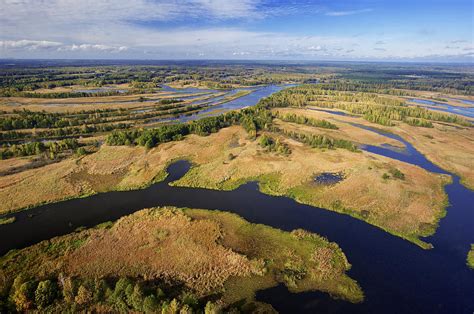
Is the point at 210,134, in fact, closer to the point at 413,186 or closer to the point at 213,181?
the point at 213,181

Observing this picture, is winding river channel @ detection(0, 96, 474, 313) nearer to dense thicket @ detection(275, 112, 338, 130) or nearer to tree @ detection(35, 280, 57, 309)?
tree @ detection(35, 280, 57, 309)

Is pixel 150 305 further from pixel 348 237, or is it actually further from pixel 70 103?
pixel 70 103

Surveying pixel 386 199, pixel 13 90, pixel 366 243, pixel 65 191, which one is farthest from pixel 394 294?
pixel 13 90

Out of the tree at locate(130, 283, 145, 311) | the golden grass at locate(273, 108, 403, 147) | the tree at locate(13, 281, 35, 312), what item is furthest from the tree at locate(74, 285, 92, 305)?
the golden grass at locate(273, 108, 403, 147)

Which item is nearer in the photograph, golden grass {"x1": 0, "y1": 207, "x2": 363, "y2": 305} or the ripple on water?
golden grass {"x1": 0, "y1": 207, "x2": 363, "y2": 305}

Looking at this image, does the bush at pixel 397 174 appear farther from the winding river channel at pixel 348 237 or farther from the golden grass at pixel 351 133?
the golden grass at pixel 351 133

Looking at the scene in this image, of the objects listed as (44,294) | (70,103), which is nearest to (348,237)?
(44,294)

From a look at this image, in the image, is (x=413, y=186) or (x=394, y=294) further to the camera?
(x=413, y=186)
